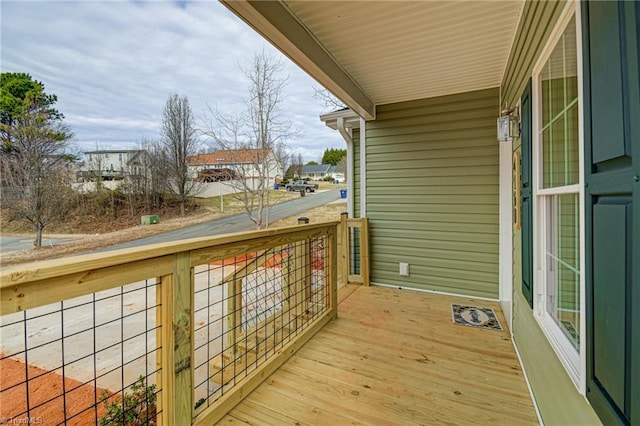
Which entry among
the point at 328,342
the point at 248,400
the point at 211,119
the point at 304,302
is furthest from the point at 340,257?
the point at 211,119

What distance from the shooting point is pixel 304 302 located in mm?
3023

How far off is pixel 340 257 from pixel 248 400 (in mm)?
2806

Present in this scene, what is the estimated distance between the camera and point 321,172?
17.0 meters

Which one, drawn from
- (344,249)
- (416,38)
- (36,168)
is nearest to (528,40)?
(416,38)

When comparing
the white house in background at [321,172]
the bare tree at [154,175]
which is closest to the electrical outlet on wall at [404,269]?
the bare tree at [154,175]

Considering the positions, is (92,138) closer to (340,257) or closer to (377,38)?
(340,257)

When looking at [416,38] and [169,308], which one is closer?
[169,308]

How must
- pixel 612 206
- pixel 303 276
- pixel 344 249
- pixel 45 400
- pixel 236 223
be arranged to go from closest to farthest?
pixel 612 206, pixel 45 400, pixel 303 276, pixel 344 249, pixel 236 223

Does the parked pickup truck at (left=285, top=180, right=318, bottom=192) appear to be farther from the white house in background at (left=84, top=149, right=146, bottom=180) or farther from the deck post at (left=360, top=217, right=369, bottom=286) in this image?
the deck post at (left=360, top=217, right=369, bottom=286)

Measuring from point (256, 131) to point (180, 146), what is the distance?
3.54 metres

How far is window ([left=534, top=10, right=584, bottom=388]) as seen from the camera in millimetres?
1184

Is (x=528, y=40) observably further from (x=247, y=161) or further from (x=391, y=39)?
(x=247, y=161)

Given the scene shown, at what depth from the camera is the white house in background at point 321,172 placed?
Answer: 15.4 meters

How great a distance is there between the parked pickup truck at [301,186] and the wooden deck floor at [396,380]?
9873 millimetres
